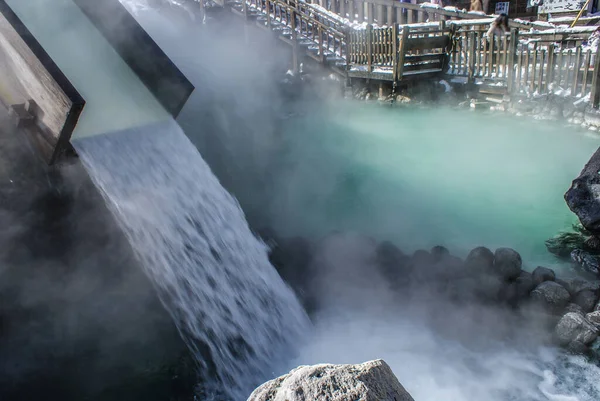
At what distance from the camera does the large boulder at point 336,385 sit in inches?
67.8

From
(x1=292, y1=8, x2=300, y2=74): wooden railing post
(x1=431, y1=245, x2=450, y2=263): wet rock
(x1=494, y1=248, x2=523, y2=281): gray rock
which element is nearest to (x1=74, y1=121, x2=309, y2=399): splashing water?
(x1=431, y1=245, x2=450, y2=263): wet rock

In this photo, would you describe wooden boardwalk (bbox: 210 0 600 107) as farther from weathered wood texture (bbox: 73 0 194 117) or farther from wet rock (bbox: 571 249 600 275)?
weathered wood texture (bbox: 73 0 194 117)

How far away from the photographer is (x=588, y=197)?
5629 millimetres

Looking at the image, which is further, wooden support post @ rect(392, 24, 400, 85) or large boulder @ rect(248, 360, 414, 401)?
wooden support post @ rect(392, 24, 400, 85)

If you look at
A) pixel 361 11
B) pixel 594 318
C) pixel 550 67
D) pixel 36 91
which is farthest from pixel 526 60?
pixel 36 91

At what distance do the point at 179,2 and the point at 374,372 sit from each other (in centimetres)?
1722

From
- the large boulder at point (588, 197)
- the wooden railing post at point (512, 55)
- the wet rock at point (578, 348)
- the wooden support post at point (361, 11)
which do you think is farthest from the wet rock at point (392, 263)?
the wooden support post at point (361, 11)

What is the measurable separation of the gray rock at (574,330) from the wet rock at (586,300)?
0.31m

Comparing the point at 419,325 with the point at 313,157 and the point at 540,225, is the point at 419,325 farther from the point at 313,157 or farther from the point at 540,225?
the point at 313,157

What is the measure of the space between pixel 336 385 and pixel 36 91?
9.60ft

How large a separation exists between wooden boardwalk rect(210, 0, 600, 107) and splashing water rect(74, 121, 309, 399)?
8289 mm

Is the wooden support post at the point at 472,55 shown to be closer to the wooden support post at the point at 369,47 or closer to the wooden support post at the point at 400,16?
the wooden support post at the point at 369,47

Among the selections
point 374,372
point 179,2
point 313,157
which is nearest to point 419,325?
point 374,372

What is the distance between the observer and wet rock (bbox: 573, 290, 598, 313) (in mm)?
4434
